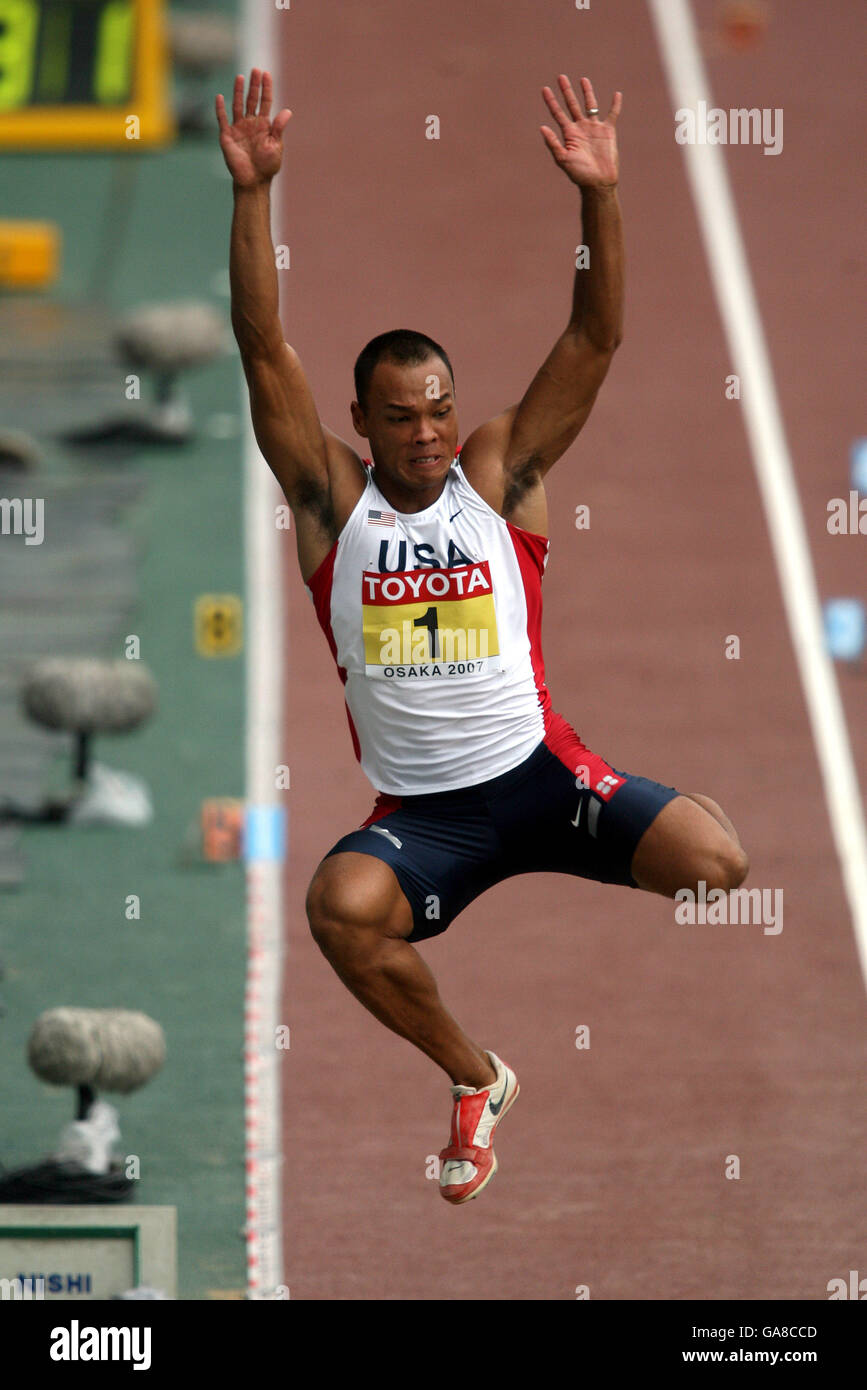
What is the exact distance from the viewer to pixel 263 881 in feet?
39.4

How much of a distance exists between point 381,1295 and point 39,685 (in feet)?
15.0

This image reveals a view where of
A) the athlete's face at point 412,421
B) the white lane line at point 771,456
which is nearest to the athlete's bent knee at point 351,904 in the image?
the athlete's face at point 412,421

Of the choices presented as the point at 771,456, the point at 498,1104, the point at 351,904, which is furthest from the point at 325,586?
the point at 771,456

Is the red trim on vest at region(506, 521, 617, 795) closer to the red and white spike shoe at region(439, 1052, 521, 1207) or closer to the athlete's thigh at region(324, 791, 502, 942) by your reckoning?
the athlete's thigh at region(324, 791, 502, 942)

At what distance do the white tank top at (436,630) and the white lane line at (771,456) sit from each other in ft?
14.9

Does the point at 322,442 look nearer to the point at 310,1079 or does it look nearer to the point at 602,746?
the point at 310,1079

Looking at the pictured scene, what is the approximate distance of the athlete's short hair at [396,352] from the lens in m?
6.68

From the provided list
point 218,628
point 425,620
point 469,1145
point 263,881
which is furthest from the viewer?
point 218,628

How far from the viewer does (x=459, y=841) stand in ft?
22.9

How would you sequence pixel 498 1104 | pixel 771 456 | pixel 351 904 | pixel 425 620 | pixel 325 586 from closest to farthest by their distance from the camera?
pixel 351 904, pixel 425 620, pixel 325 586, pixel 498 1104, pixel 771 456

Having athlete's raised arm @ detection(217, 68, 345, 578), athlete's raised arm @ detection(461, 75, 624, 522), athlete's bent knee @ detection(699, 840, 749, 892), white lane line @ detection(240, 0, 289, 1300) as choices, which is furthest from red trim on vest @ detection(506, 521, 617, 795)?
white lane line @ detection(240, 0, 289, 1300)

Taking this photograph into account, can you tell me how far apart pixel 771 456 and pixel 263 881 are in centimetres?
569

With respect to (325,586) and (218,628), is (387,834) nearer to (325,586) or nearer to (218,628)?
(325,586)

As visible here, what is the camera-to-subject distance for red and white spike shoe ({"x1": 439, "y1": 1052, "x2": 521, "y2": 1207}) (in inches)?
280
